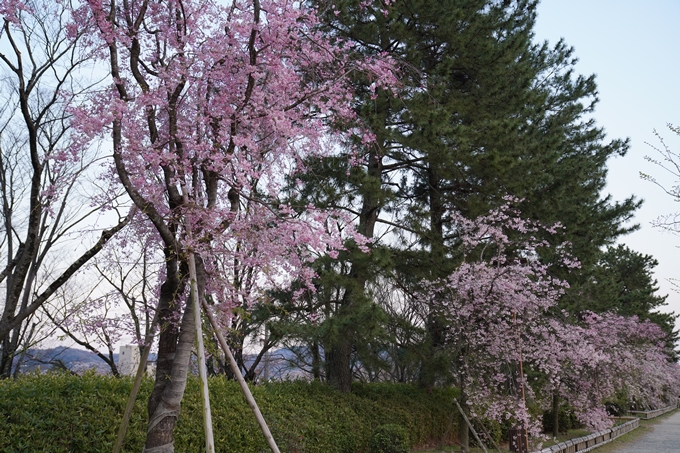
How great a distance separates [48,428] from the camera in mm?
4809

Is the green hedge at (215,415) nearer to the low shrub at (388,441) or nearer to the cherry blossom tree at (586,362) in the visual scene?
the low shrub at (388,441)

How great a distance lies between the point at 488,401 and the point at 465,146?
4.97m

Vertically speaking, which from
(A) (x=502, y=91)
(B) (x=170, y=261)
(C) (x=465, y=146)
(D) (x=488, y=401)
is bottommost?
(D) (x=488, y=401)

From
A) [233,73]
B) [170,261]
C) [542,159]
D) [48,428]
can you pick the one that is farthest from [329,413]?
[542,159]

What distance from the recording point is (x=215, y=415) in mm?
6477

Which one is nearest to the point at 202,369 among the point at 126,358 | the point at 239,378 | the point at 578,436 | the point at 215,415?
the point at 239,378

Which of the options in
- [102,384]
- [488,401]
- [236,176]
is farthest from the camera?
[488,401]

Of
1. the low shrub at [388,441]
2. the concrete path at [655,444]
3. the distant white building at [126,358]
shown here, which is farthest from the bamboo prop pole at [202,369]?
the concrete path at [655,444]

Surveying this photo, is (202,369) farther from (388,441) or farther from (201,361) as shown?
(388,441)

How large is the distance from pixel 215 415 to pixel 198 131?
357cm

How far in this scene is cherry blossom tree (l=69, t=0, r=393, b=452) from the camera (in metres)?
4.29

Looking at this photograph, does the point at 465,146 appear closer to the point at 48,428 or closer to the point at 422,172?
the point at 422,172

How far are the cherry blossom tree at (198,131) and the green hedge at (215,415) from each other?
133cm

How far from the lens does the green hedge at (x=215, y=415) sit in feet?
15.6
